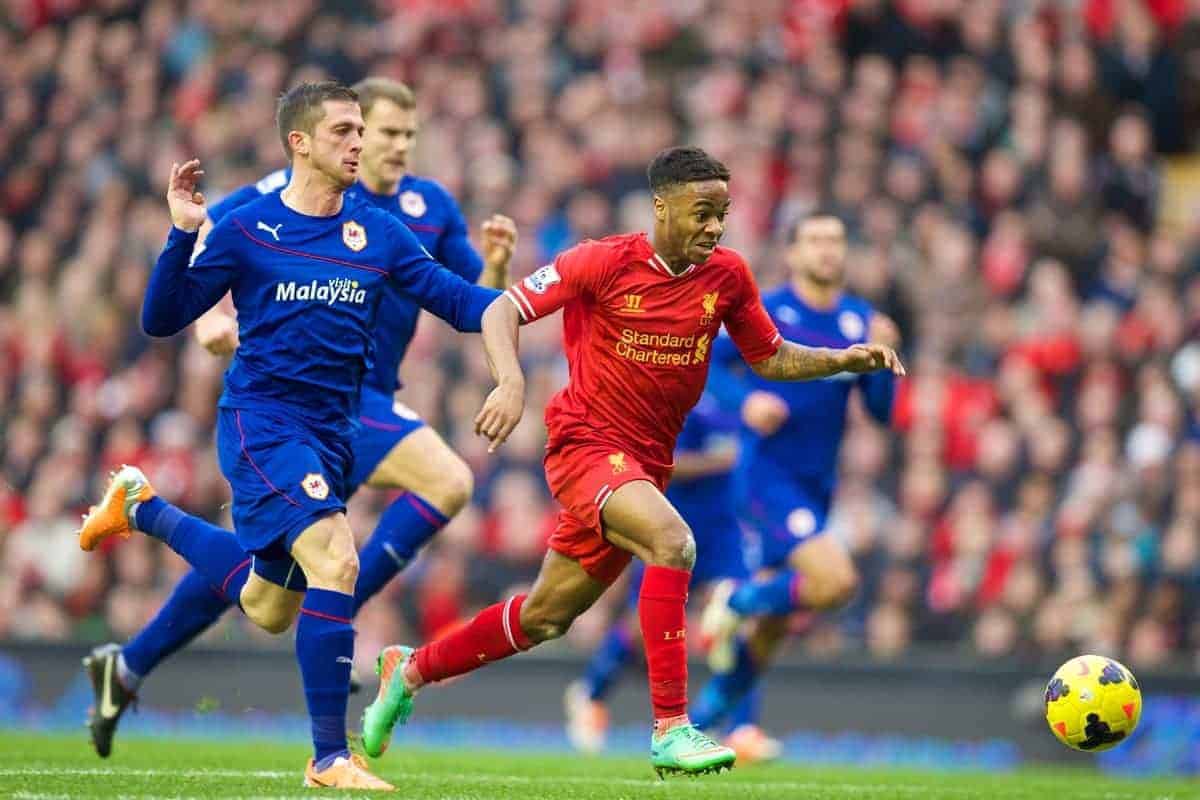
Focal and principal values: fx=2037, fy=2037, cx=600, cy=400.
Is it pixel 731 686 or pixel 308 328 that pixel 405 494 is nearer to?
pixel 308 328

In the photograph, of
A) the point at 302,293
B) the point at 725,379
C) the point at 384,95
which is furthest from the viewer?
the point at 725,379

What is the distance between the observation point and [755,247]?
17.2 m

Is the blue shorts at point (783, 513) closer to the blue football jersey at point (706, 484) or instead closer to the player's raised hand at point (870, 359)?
the blue football jersey at point (706, 484)

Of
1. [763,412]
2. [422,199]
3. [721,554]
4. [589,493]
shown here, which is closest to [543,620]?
[589,493]

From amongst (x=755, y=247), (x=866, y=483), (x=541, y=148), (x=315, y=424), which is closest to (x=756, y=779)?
(x=315, y=424)

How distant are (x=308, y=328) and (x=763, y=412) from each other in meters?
3.49

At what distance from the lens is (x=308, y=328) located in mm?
7855

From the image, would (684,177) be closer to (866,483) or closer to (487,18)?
(866,483)

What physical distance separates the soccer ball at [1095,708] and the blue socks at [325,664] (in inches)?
117

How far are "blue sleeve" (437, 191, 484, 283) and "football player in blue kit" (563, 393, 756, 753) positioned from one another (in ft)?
9.56

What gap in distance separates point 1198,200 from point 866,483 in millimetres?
5308

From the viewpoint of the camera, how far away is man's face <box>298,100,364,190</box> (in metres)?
7.89

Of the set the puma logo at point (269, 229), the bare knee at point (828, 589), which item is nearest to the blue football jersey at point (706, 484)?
the bare knee at point (828, 589)

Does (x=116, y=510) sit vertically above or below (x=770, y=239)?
below
